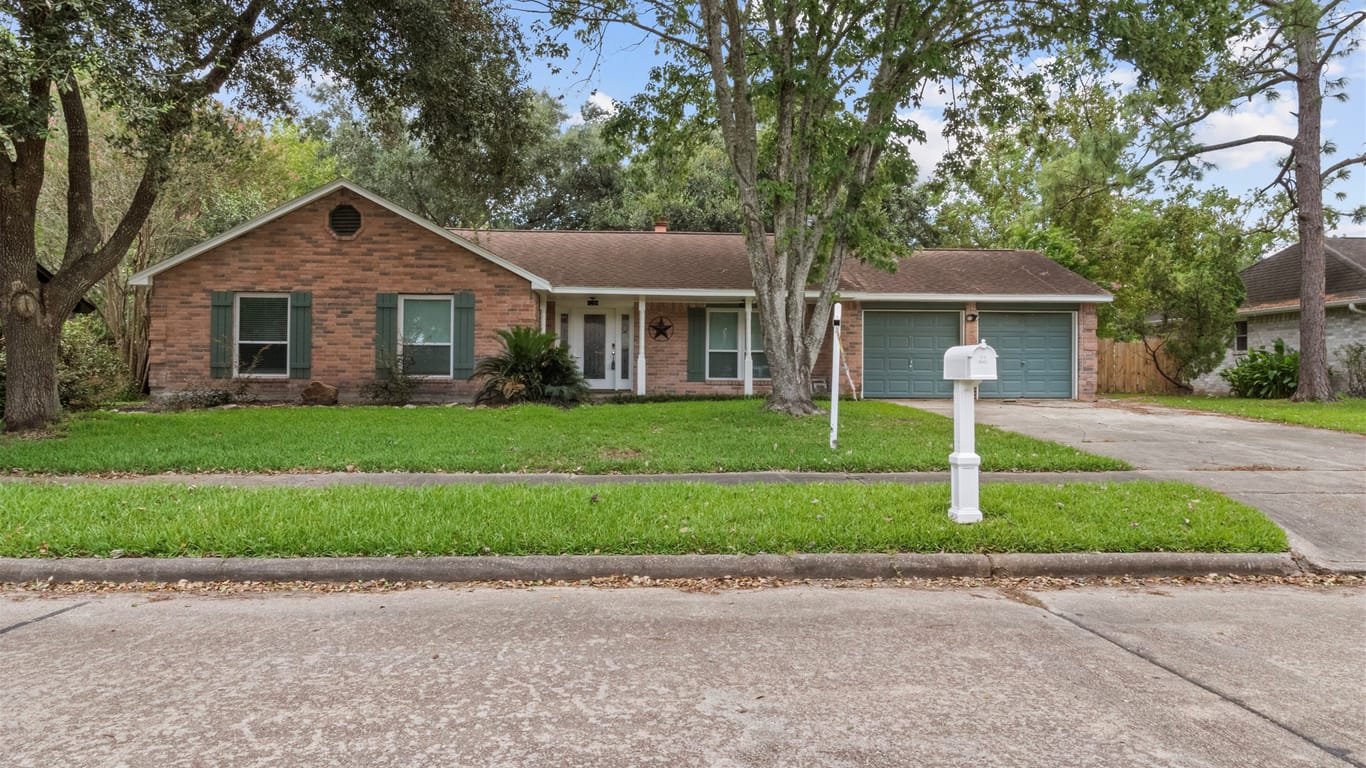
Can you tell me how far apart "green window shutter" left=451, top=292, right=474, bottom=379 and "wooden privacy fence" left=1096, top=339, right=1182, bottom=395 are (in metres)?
17.8

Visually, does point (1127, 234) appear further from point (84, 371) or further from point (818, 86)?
point (84, 371)

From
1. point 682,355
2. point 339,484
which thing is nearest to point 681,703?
point 339,484

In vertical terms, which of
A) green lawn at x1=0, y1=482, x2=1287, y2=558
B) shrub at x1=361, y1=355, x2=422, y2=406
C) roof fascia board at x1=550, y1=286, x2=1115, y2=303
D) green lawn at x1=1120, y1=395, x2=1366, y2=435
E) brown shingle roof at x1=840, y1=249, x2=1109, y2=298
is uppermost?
brown shingle roof at x1=840, y1=249, x2=1109, y2=298

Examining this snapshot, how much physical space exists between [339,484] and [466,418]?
4716 mm

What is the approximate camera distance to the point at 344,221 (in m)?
15.5

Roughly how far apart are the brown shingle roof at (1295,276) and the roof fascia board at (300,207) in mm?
20611

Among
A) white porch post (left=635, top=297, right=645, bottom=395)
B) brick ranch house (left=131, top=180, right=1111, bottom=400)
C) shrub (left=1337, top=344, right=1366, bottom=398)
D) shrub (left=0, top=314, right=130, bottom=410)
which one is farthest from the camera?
shrub (left=1337, top=344, right=1366, bottom=398)

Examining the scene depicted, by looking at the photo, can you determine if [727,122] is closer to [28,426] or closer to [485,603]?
[485,603]

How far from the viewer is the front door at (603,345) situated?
18.0 meters

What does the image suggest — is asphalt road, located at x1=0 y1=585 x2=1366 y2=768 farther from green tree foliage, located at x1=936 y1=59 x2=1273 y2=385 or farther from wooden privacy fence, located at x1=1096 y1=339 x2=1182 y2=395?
wooden privacy fence, located at x1=1096 y1=339 x2=1182 y2=395

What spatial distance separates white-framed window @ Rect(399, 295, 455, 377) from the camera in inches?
616

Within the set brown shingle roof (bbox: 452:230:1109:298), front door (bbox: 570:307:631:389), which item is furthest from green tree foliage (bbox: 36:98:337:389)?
front door (bbox: 570:307:631:389)

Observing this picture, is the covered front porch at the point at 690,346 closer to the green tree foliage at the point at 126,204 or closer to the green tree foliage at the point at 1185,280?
the green tree foliage at the point at 126,204

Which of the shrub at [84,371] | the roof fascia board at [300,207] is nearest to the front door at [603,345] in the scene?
the roof fascia board at [300,207]
